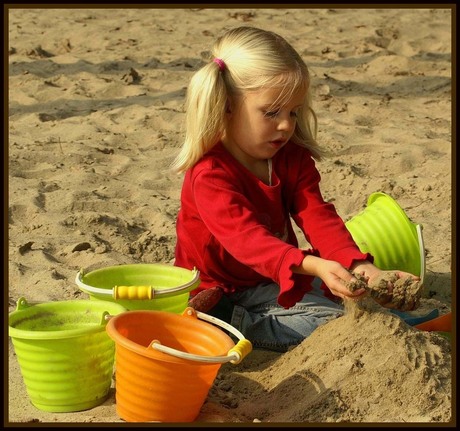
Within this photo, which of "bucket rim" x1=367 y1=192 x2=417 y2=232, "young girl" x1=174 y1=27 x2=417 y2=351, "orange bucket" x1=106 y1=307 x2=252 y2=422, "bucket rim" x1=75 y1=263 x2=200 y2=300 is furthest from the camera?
"bucket rim" x1=367 y1=192 x2=417 y2=232

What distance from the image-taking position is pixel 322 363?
7.69 feet

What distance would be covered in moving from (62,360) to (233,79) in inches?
40.7

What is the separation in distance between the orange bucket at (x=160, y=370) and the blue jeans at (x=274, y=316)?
0.44 meters

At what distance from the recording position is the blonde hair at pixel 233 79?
2650 millimetres

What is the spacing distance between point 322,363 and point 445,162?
2.19 m

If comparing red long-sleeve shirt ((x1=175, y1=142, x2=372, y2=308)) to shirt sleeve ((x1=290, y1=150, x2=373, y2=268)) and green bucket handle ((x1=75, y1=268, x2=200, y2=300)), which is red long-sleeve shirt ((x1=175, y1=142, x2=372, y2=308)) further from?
green bucket handle ((x1=75, y1=268, x2=200, y2=300))

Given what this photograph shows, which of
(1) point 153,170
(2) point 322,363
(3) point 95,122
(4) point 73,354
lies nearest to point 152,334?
(4) point 73,354

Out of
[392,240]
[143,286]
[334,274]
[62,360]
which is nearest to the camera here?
[62,360]

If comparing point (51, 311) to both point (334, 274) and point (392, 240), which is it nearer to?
point (334, 274)

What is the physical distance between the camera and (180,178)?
13.7 ft

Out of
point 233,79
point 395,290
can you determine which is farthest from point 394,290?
point 233,79

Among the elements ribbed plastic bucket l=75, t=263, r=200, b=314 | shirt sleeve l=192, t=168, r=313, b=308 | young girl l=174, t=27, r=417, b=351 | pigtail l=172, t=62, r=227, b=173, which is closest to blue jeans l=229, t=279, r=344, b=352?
young girl l=174, t=27, r=417, b=351

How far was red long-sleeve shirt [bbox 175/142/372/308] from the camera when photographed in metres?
2.53

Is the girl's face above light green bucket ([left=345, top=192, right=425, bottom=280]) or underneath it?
above
